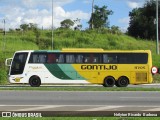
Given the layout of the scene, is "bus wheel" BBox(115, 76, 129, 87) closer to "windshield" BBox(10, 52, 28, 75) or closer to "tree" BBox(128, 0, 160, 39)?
"windshield" BBox(10, 52, 28, 75)

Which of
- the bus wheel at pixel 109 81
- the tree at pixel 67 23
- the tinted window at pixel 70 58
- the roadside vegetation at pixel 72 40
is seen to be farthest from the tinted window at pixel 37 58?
the tree at pixel 67 23

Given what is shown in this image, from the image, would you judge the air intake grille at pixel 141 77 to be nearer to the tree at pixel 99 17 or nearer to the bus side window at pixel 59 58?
the bus side window at pixel 59 58

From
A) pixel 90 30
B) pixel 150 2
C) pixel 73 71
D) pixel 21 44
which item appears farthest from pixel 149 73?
pixel 150 2

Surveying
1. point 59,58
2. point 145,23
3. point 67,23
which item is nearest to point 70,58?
point 59,58

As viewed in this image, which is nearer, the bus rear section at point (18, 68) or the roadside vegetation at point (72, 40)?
the bus rear section at point (18, 68)

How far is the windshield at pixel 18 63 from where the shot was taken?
3108 centimetres

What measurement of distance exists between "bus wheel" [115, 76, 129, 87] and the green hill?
23.5m

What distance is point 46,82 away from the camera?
31.2 metres

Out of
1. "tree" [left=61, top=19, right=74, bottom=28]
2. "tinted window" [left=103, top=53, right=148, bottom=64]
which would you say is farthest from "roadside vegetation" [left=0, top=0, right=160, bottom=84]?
"tinted window" [left=103, top=53, right=148, bottom=64]

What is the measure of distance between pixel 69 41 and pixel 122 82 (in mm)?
28184

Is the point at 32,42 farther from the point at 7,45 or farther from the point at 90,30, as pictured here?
the point at 90,30

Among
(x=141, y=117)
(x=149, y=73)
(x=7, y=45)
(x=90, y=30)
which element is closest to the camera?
(x=141, y=117)

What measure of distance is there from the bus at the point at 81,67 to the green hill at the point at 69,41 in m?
A: 22.2

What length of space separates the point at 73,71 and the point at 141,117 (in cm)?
1989
